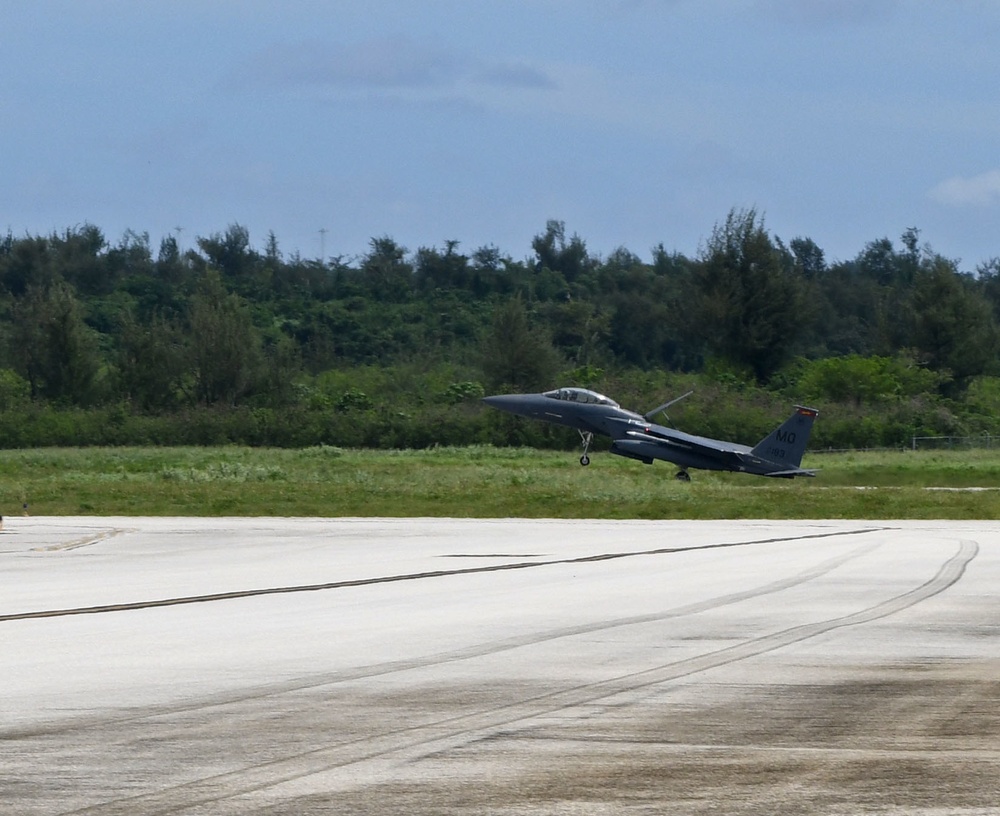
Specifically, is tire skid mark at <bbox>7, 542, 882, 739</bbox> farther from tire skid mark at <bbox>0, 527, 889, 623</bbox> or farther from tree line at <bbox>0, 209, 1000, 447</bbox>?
tree line at <bbox>0, 209, 1000, 447</bbox>

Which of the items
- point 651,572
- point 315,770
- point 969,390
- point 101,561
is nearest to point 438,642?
point 315,770

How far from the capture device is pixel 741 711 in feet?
Answer: 28.5

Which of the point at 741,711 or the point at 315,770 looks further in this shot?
the point at 741,711

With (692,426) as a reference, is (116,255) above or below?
above

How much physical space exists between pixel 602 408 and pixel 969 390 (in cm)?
5403

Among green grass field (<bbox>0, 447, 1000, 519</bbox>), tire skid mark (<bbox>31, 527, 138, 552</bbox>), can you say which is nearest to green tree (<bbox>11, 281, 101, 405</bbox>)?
green grass field (<bbox>0, 447, 1000, 519</bbox>)

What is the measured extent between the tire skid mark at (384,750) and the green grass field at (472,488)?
962 inches

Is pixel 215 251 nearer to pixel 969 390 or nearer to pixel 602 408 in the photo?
pixel 969 390

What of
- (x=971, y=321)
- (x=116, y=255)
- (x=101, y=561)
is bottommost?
(x=101, y=561)

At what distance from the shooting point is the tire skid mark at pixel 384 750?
6449mm

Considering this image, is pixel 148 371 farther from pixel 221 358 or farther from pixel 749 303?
pixel 749 303

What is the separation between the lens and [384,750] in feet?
24.5

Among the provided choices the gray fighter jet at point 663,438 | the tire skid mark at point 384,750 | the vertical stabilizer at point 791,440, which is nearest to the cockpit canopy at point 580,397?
the gray fighter jet at point 663,438

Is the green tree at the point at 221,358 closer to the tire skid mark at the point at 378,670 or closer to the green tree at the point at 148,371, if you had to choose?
the green tree at the point at 148,371
